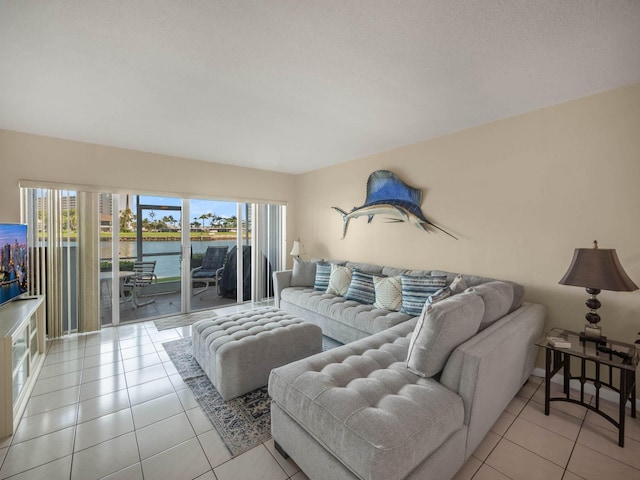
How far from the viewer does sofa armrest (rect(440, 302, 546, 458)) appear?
1475mm

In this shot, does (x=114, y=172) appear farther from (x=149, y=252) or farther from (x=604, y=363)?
(x=604, y=363)

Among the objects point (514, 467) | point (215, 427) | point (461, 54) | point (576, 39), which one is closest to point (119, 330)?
point (215, 427)

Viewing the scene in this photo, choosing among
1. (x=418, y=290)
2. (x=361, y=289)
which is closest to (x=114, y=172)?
(x=361, y=289)

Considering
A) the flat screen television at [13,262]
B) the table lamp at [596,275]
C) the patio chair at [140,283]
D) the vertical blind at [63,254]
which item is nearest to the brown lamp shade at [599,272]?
the table lamp at [596,275]

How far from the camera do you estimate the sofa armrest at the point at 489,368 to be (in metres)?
1.47

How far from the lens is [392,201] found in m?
3.72

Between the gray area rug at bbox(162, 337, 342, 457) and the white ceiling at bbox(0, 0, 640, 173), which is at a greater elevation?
the white ceiling at bbox(0, 0, 640, 173)

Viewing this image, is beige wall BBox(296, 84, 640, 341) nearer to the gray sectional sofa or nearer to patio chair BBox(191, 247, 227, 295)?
the gray sectional sofa

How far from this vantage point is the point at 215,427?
6.16 ft

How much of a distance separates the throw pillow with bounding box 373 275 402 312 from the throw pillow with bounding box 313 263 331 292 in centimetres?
91

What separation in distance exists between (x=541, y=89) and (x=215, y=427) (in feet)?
11.4

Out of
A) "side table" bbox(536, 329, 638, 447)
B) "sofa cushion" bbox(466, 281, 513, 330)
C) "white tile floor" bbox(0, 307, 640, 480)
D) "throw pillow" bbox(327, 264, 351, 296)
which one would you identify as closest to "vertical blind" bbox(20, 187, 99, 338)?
"white tile floor" bbox(0, 307, 640, 480)

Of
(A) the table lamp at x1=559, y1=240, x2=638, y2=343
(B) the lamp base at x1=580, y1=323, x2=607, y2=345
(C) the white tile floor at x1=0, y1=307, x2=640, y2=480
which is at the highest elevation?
(A) the table lamp at x1=559, y1=240, x2=638, y2=343

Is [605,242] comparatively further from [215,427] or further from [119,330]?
[119,330]
